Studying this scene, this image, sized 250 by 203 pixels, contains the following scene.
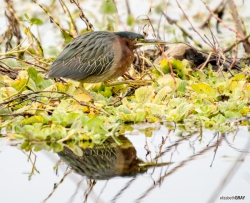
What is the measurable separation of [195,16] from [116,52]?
533 centimetres

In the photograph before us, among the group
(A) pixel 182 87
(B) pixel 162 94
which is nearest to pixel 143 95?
(B) pixel 162 94

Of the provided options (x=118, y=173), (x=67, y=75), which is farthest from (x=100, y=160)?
(x=67, y=75)

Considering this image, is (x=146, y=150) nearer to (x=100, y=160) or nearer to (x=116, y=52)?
(x=100, y=160)

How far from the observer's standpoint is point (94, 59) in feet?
22.4

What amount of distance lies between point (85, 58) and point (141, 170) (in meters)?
2.17

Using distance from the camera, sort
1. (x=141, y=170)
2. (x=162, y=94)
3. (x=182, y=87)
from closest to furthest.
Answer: (x=141, y=170) → (x=162, y=94) → (x=182, y=87)

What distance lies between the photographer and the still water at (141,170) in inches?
174

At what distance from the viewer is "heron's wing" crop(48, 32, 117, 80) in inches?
266

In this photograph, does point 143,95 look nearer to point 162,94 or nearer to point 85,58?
point 162,94

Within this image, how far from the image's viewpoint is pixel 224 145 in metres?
5.43

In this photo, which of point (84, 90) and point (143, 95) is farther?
point (84, 90)

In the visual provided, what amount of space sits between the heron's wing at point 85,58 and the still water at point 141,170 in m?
1.14

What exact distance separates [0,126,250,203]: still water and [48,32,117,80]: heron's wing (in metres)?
1.14

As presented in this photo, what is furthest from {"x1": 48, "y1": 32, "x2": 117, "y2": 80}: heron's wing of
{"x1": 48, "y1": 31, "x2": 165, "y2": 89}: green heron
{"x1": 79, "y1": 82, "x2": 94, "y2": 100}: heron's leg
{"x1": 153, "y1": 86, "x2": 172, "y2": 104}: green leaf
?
{"x1": 153, "y1": 86, "x2": 172, "y2": 104}: green leaf
